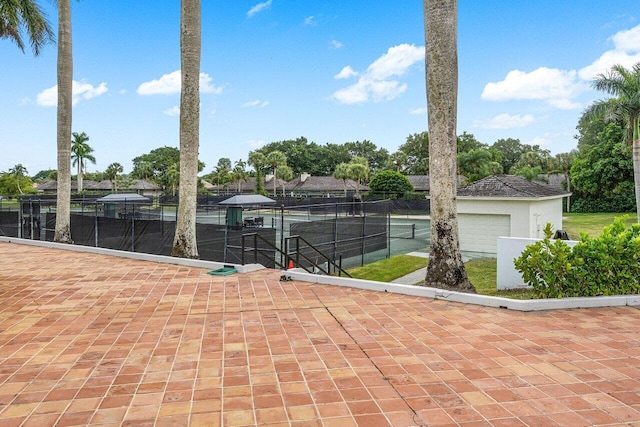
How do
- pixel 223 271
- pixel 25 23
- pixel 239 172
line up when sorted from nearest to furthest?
pixel 223 271 → pixel 25 23 → pixel 239 172

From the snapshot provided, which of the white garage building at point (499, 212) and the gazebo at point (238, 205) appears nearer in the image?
the gazebo at point (238, 205)

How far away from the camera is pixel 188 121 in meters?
9.00

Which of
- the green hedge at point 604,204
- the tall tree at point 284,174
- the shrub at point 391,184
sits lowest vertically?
the green hedge at point 604,204

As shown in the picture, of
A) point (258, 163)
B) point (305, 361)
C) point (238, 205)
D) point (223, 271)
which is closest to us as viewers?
point (305, 361)

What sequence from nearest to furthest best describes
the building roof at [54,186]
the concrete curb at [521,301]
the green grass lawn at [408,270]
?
1. the concrete curb at [521,301]
2. the green grass lawn at [408,270]
3. the building roof at [54,186]

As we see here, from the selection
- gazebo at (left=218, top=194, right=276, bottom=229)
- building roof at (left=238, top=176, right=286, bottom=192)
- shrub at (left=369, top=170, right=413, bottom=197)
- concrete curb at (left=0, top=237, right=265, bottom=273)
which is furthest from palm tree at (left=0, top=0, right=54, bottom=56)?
building roof at (left=238, top=176, right=286, bottom=192)

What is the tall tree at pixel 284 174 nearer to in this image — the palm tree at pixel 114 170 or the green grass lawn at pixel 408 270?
the palm tree at pixel 114 170

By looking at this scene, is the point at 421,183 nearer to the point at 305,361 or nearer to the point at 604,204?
the point at 604,204

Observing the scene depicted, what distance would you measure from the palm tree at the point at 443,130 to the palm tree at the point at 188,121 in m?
4.79

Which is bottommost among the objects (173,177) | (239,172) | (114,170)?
(173,177)

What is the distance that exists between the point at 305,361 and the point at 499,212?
603 inches

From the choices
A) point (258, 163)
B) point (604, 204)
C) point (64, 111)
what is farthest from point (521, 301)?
point (258, 163)

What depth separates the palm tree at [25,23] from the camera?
35.6 feet

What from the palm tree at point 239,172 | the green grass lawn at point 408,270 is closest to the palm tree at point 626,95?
the green grass lawn at point 408,270
